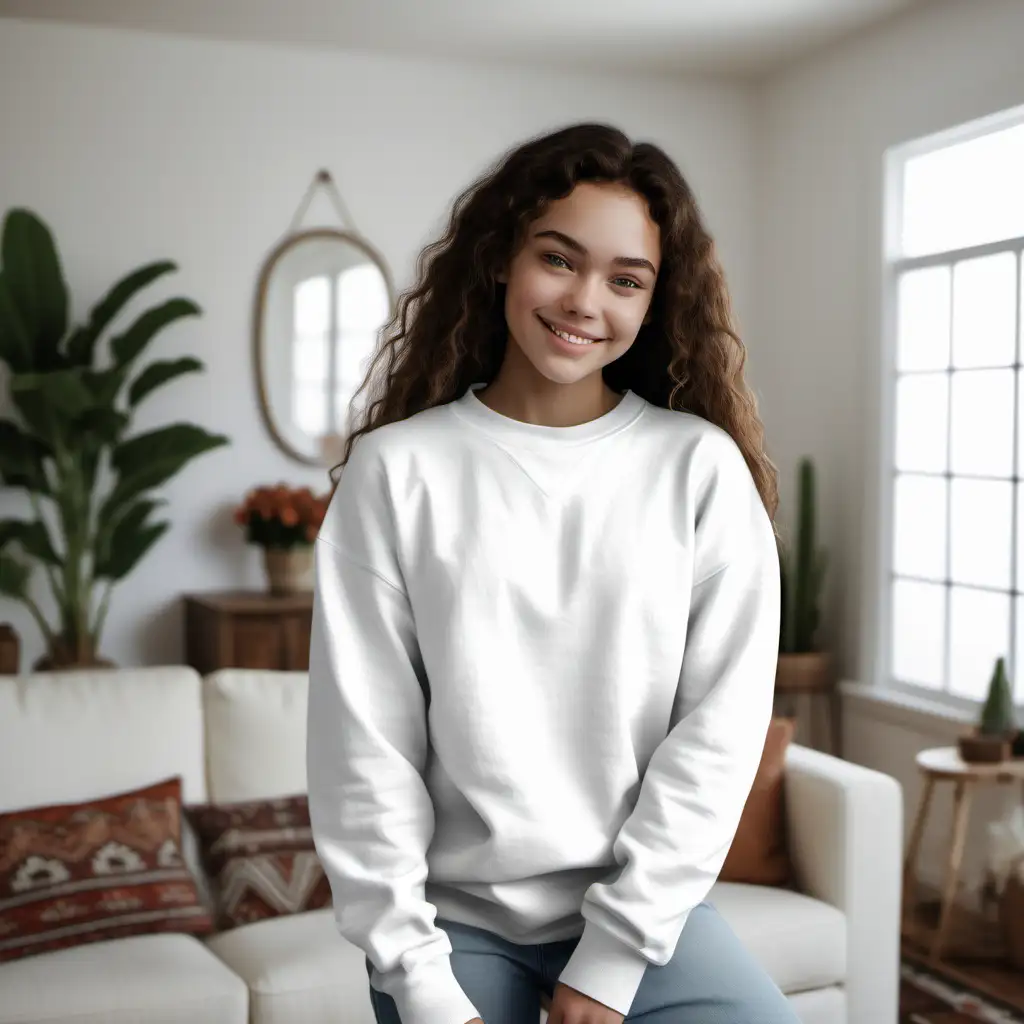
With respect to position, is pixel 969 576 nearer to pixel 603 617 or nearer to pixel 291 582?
pixel 291 582

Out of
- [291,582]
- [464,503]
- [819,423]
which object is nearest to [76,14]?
[291,582]

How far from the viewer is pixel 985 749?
139 inches

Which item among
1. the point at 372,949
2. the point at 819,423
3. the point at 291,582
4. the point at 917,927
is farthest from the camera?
the point at 819,423

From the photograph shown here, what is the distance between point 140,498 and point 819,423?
2.39m

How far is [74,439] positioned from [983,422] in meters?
2.77

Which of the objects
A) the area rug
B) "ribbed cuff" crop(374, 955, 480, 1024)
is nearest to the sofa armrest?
the area rug

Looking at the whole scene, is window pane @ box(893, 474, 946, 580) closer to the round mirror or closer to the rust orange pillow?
the rust orange pillow

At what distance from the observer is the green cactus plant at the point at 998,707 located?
3.57 m

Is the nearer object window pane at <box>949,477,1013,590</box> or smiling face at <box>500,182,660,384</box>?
smiling face at <box>500,182,660,384</box>

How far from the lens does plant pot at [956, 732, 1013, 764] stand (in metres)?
3.54

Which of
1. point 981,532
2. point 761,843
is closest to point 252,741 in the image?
point 761,843

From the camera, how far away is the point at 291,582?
4.46 metres

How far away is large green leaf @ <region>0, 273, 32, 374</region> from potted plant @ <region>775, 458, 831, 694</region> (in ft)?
8.15

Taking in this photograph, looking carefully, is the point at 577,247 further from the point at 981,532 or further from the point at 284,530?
the point at 284,530
